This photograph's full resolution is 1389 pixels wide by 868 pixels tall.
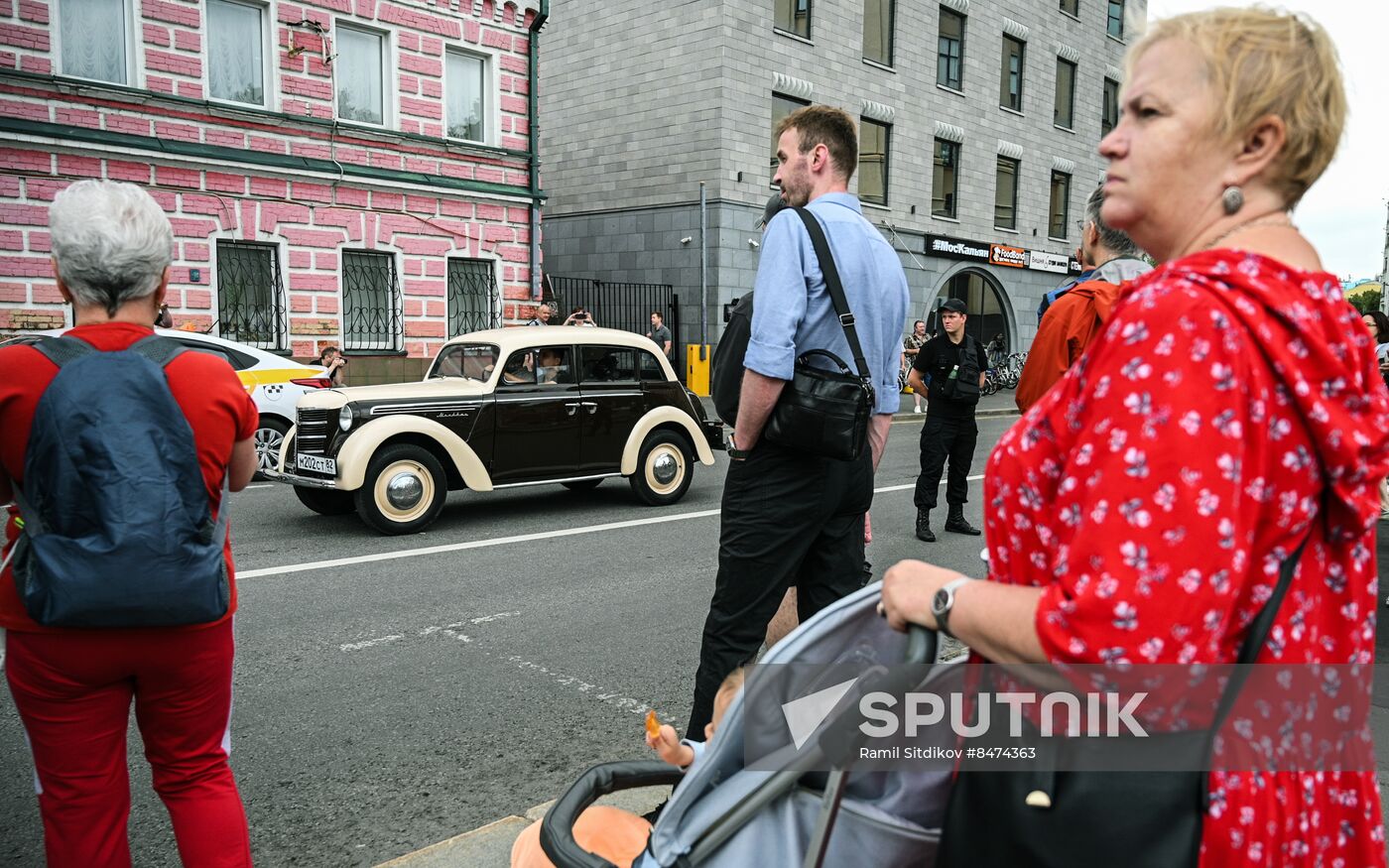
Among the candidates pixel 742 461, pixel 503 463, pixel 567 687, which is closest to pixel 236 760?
pixel 567 687

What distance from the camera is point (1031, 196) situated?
2892 cm

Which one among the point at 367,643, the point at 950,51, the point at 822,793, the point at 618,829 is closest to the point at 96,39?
→ the point at 367,643

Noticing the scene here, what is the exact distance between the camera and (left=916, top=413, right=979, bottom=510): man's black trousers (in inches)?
319

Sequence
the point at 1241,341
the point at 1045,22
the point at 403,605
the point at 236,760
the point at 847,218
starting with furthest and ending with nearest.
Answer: the point at 1045,22 < the point at 403,605 < the point at 236,760 < the point at 847,218 < the point at 1241,341

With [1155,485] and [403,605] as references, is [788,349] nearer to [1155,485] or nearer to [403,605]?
[1155,485]

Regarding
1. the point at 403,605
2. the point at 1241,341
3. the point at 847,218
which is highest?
the point at 847,218

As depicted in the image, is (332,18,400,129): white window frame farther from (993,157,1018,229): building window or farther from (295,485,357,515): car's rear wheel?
(993,157,1018,229): building window

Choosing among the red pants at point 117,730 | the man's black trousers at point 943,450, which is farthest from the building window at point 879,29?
the red pants at point 117,730

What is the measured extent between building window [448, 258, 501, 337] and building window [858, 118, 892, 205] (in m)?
10.1

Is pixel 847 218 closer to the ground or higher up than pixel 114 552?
higher up

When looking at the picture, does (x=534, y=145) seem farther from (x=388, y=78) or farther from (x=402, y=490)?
(x=402, y=490)

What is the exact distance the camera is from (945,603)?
4.20ft

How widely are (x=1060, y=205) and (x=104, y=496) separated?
1250 inches

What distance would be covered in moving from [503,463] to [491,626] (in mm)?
3373
